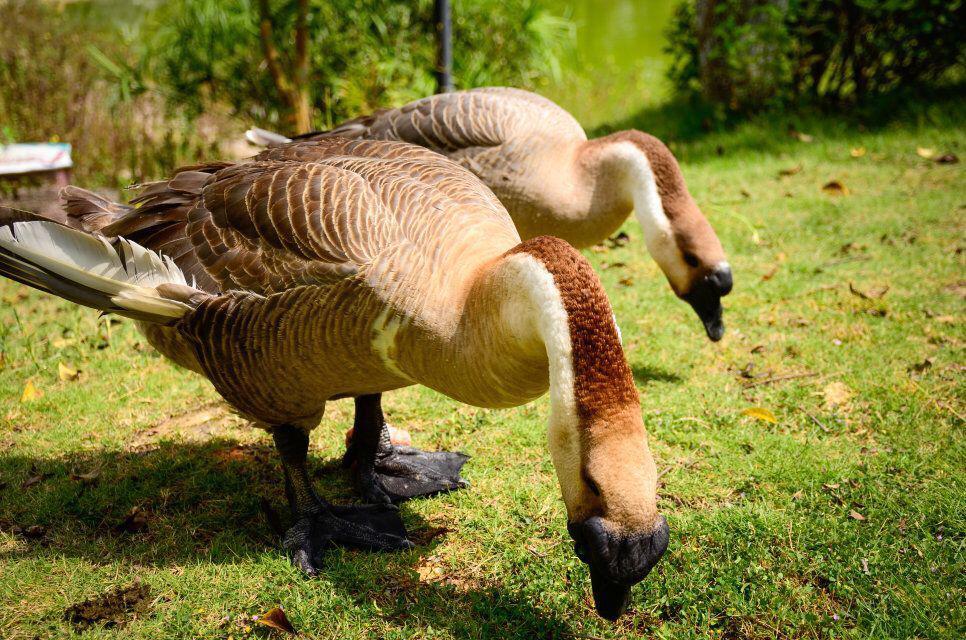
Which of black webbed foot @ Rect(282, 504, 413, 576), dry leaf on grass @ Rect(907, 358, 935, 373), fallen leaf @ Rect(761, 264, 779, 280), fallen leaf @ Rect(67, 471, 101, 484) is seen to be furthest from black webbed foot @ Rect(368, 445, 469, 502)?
fallen leaf @ Rect(761, 264, 779, 280)

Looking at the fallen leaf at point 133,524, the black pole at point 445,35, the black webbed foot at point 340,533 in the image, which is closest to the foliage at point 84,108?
the black pole at point 445,35

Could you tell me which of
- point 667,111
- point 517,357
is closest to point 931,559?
point 517,357

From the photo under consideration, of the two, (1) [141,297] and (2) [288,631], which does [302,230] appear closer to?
(1) [141,297]

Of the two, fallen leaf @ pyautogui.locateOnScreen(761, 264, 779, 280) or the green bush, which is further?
the green bush

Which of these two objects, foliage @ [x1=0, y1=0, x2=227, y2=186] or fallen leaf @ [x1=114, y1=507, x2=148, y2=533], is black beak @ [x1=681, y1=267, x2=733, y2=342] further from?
foliage @ [x1=0, y1=0, x2=227, y2=186]

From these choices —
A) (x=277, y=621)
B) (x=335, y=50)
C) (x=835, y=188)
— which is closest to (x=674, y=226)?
(x=277, y=621)

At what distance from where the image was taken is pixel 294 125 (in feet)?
27.2

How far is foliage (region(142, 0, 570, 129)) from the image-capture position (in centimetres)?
870

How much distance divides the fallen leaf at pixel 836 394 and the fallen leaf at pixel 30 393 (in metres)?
4.99

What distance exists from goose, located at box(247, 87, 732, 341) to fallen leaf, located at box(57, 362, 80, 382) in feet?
6.71

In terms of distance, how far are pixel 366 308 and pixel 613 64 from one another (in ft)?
40.9

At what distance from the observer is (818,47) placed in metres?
8.99

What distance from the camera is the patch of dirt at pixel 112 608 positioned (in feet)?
9.52

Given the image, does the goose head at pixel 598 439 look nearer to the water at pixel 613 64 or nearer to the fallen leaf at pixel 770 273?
the fallen leaf at pixel 770 273
